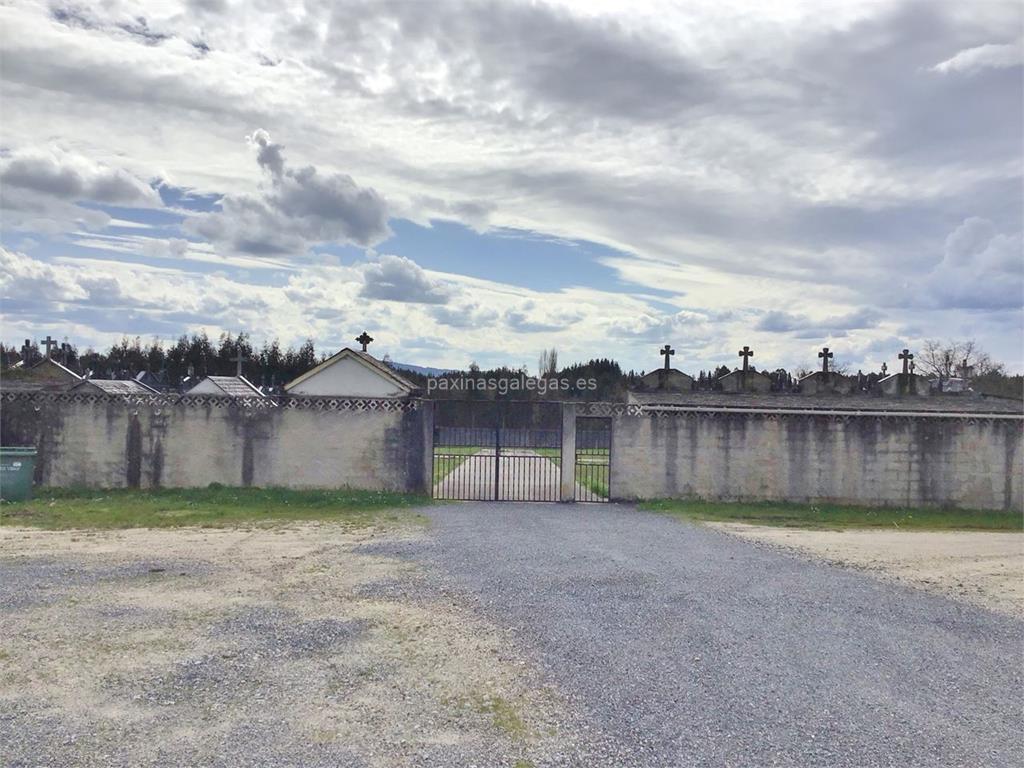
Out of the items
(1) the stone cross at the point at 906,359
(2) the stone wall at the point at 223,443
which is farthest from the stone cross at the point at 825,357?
(2) the stone wall at the point at 223,443

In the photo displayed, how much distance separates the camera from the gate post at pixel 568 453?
1662 cm

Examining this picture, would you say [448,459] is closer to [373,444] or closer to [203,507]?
[373,444]

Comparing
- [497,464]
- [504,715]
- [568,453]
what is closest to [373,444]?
[497,464]

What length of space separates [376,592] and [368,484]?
843cm

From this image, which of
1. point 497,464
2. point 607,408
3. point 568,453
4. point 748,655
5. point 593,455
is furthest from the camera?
point 593,455

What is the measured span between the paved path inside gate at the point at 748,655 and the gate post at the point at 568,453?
18.0 feet

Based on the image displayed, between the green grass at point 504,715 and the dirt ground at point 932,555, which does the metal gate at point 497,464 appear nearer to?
the dirt ground at point 932,555

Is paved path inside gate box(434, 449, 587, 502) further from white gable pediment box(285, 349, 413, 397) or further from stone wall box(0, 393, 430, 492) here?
white gable pediment box(285, 349, 413, 397)

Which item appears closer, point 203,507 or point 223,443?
point 203,507

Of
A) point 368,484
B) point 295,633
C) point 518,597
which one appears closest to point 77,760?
point 295,633

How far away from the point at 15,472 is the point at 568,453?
10.2 meters

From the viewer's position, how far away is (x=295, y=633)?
6879 mm

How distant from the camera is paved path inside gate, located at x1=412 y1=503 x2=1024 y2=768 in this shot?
5016 mm

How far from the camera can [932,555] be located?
480 inches
